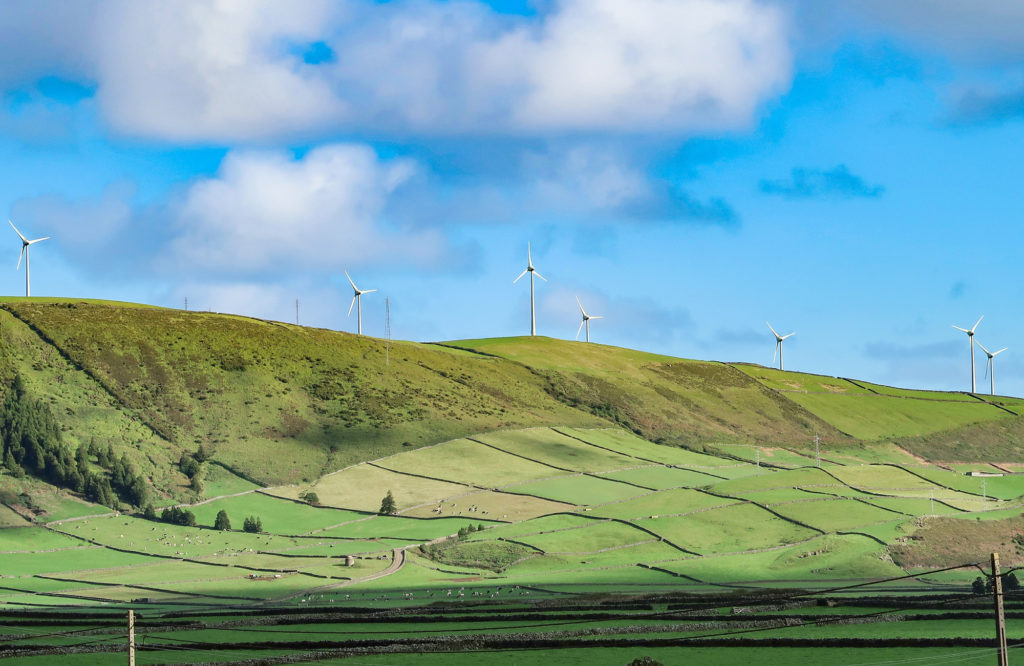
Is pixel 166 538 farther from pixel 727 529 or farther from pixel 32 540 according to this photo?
pixel 727 529

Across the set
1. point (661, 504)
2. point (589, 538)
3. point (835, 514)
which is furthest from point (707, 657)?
point (661, 504)

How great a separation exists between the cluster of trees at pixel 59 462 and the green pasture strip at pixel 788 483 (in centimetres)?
8048

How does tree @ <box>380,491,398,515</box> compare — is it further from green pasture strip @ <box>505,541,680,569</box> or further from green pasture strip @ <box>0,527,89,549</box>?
green pasture strip @ <box>0,527,89,549</box>

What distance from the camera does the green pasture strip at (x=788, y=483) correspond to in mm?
175125

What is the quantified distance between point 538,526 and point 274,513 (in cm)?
3824

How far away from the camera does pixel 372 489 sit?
618 ft

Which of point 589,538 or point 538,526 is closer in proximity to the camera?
point 589,538

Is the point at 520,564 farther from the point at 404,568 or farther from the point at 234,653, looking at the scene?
the point at 234,653

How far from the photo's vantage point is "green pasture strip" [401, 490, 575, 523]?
17525cm

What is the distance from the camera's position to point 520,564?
14662 cm

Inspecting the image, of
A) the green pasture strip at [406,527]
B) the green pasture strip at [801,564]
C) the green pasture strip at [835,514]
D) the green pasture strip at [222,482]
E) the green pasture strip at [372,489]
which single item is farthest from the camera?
the green pasture strip at [372,489]

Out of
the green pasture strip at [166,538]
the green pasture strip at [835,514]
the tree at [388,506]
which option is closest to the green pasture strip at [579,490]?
the tree at [388,506]

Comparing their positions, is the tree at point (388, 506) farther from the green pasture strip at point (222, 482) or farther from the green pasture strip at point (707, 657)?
the green pasture strip at point (707, 657)

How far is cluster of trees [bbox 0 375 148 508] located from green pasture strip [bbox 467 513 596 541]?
48.6 metres
